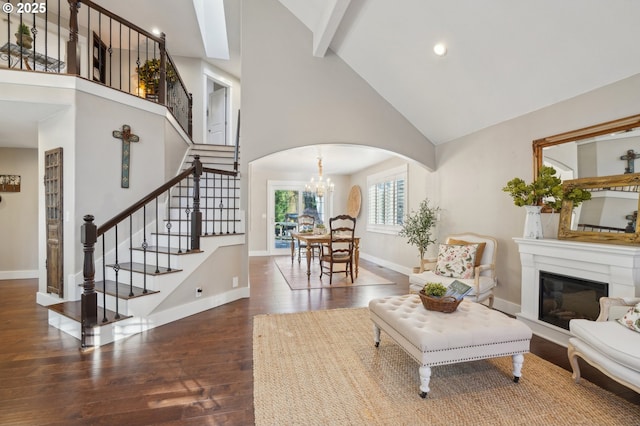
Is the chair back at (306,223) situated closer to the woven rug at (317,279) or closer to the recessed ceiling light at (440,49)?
the woven rug at (317,279)

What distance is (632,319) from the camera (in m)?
2.11

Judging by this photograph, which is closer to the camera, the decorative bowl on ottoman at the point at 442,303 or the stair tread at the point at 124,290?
the decorative bowl on ottoman at the point at 442,303

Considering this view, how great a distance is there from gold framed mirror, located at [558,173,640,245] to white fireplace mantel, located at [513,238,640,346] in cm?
23

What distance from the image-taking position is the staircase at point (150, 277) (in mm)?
2986

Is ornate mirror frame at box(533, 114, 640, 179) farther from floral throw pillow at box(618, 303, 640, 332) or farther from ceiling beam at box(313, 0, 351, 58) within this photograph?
ceiling beam at box(313, 0, 351, 58)

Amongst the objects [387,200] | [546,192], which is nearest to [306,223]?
[387,200]

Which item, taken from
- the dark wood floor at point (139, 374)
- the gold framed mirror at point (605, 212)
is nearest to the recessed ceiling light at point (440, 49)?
the gold framed mirror at point (605, 212)

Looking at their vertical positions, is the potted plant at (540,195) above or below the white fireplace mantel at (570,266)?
above

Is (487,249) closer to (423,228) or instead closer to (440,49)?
(423,228)

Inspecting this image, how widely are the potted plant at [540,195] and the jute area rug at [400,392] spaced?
1.35 metres

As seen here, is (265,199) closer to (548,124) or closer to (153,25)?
(153,25)

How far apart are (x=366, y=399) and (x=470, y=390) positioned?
30.1 inches

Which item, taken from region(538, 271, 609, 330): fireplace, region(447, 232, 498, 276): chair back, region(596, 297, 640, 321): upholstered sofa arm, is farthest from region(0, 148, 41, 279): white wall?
region(596, 297, 640, 321): upholstered sofa arm

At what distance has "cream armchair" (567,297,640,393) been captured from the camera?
1827 millimetres
